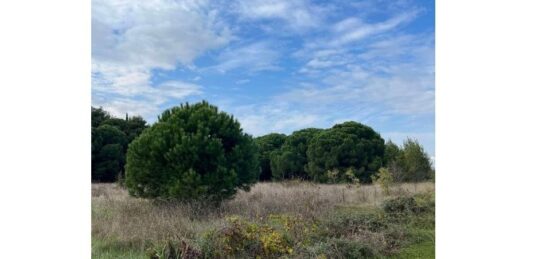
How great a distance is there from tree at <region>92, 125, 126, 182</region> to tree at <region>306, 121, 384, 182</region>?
522cm

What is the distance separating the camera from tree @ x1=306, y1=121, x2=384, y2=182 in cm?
1161

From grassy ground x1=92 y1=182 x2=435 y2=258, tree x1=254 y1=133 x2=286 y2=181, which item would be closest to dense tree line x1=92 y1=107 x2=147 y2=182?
tree x1=254 y1=133 x2=286 y2=181

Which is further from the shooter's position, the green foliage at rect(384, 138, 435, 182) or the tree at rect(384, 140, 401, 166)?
the tree at rect(384, 140, 401, 166)

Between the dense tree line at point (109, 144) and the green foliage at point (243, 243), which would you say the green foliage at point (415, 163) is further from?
the dense tree line at point (109, 144)

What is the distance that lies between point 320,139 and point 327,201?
6638 mm

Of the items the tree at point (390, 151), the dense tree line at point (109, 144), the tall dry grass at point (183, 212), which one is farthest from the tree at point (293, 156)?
the tall dry grass at point (183, 212)

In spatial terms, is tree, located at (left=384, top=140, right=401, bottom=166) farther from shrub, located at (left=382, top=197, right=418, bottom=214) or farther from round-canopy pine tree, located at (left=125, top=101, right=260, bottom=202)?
round-canopy pine tree, located at (left=125, top=101, right=260, bottom=202)
